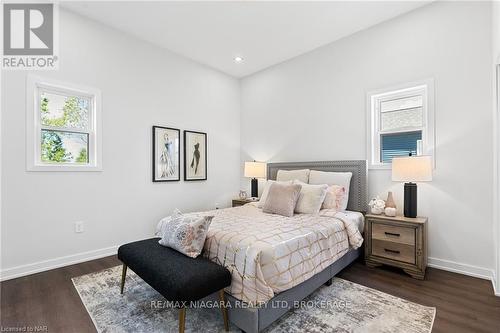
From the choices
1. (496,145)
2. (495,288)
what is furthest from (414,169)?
(495,288)

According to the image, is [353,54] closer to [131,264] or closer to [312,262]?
[312,262]

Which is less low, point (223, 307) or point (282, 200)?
point (282, 200)

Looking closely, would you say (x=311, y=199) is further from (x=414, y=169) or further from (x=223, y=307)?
(x=223, y=307)

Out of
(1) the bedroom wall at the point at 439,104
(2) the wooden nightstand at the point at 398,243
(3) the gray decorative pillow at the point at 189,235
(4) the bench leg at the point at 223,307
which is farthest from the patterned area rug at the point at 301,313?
(1) the bedroom wall at the point at 439,104

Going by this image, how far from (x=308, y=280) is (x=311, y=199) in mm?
1118

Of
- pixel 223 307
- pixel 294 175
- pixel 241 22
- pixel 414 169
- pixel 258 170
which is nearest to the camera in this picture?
pixel 223 307

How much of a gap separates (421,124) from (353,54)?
1384 mm

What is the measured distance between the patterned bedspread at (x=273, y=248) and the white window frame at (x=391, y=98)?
46.9 inches

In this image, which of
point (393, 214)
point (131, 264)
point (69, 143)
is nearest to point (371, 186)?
point (393, 214)

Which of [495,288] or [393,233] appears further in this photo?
[393,233]

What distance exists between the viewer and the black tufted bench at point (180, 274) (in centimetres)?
153

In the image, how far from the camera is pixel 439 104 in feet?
9.23

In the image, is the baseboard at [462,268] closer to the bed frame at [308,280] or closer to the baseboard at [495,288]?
the baseboard at [495,288]

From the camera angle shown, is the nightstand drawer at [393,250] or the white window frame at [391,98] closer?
the nightstand drawer at [393,250]
